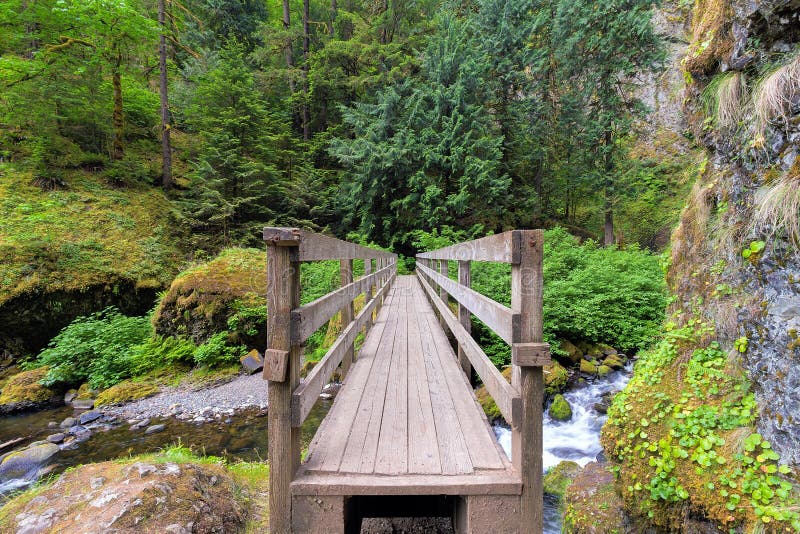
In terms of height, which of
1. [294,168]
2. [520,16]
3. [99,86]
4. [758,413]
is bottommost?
[758,413]

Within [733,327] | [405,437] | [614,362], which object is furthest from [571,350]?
[405,437]

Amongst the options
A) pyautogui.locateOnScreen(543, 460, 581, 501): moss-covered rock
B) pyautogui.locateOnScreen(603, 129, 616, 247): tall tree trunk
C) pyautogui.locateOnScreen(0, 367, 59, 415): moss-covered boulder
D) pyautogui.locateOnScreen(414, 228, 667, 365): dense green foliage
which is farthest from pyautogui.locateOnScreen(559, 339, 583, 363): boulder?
pyautogui.locateOnScreen(0, 367, 59, 415): moss-covered boulder

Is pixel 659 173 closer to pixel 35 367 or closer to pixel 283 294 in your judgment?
pixel 283 294

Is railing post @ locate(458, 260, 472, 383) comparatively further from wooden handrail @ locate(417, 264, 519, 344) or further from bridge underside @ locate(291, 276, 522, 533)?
wooden handrail @ locate(417, 264, 519, 344)

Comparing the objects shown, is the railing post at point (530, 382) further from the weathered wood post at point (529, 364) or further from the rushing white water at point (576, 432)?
the rushing white water at point (576, 432)

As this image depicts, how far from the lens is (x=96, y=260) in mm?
9523

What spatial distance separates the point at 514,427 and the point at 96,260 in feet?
39.2

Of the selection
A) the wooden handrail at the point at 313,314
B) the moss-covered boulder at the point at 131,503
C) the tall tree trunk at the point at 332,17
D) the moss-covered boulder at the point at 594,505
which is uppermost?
the tall tree trunk at the point at 332,17

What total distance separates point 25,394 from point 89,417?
1.85 m

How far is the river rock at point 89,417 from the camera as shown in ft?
20.0

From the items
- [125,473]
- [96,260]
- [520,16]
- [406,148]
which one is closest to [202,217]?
[96,260]

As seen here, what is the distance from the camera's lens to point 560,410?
5574 millimetres

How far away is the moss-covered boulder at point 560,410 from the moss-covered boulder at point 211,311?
20.9ft

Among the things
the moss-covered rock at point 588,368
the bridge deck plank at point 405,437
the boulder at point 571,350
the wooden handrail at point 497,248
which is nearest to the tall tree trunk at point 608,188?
the boulder at point 571,350
